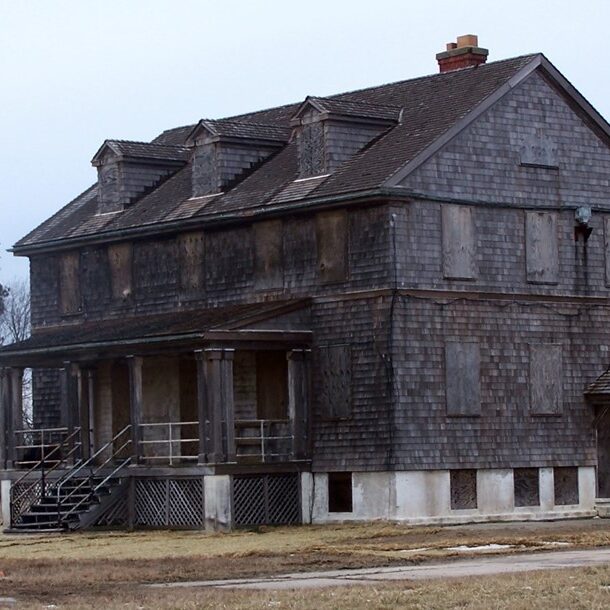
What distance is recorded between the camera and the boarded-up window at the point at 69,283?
4688cm

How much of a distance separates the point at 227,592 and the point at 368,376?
15630 mm

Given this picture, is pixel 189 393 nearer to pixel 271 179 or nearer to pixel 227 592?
pixel 271 179

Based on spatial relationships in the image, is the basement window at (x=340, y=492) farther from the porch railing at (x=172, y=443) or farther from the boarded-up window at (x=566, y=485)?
the boarded-up window at (x=566, y=485)

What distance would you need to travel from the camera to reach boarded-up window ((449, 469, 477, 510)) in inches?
1558

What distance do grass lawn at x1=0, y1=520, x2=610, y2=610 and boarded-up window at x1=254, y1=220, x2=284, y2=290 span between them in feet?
19.4

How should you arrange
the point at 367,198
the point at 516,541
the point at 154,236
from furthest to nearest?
the point at 154,236 < the point at 367,198 < the point at 516,541

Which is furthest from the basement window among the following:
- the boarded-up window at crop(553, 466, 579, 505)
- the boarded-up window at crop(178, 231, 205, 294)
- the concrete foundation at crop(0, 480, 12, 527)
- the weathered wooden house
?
the concrete foundation at crop(0, 480, 12, 527)

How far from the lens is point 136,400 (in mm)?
40750

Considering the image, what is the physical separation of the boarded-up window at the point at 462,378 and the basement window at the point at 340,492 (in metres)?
2.68

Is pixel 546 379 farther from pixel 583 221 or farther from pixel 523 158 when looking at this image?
pixel 523 158

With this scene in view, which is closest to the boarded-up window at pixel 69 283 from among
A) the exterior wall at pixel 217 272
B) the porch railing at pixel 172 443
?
the exterior wall at pixel 217 272

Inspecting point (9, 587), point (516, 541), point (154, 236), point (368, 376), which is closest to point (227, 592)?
point (9, 587)

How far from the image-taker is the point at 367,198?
3859cm

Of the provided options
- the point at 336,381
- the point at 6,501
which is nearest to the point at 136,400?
the point at 336,381
